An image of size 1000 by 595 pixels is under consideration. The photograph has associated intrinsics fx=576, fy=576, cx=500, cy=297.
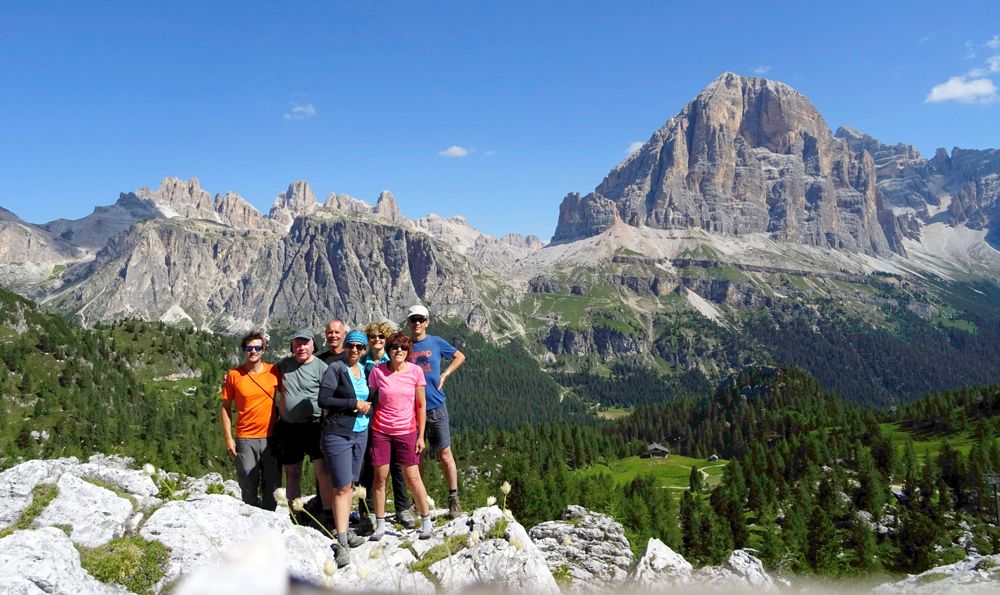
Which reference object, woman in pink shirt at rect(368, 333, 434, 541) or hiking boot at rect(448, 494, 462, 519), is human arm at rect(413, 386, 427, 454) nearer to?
woman in pink shirt at rect(368, 333, 434, 541)

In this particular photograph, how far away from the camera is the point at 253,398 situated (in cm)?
1346

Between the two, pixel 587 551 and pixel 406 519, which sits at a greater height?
pixel 406 519

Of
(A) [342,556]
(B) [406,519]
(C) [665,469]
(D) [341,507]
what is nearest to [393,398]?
(D) [341,507]

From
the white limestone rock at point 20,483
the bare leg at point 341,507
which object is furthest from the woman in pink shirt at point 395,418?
the white limestone rock at point 20,483

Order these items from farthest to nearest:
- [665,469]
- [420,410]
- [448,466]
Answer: [665,469] < [448,466] < [420,410]

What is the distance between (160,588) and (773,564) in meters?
53.8


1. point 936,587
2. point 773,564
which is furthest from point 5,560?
point 773,564

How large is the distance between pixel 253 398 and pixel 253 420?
0.55 metres

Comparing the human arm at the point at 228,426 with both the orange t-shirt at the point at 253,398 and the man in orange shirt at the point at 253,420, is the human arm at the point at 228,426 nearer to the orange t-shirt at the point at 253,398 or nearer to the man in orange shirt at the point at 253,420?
the man in orange shirt at the point at 253,420

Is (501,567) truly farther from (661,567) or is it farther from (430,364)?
(661,567)

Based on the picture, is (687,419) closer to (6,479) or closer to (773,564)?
(773,564)

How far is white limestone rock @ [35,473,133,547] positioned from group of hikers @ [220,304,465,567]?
2.71 meters

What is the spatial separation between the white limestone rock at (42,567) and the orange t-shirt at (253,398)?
15.4 ft

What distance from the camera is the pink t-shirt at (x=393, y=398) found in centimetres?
1229
